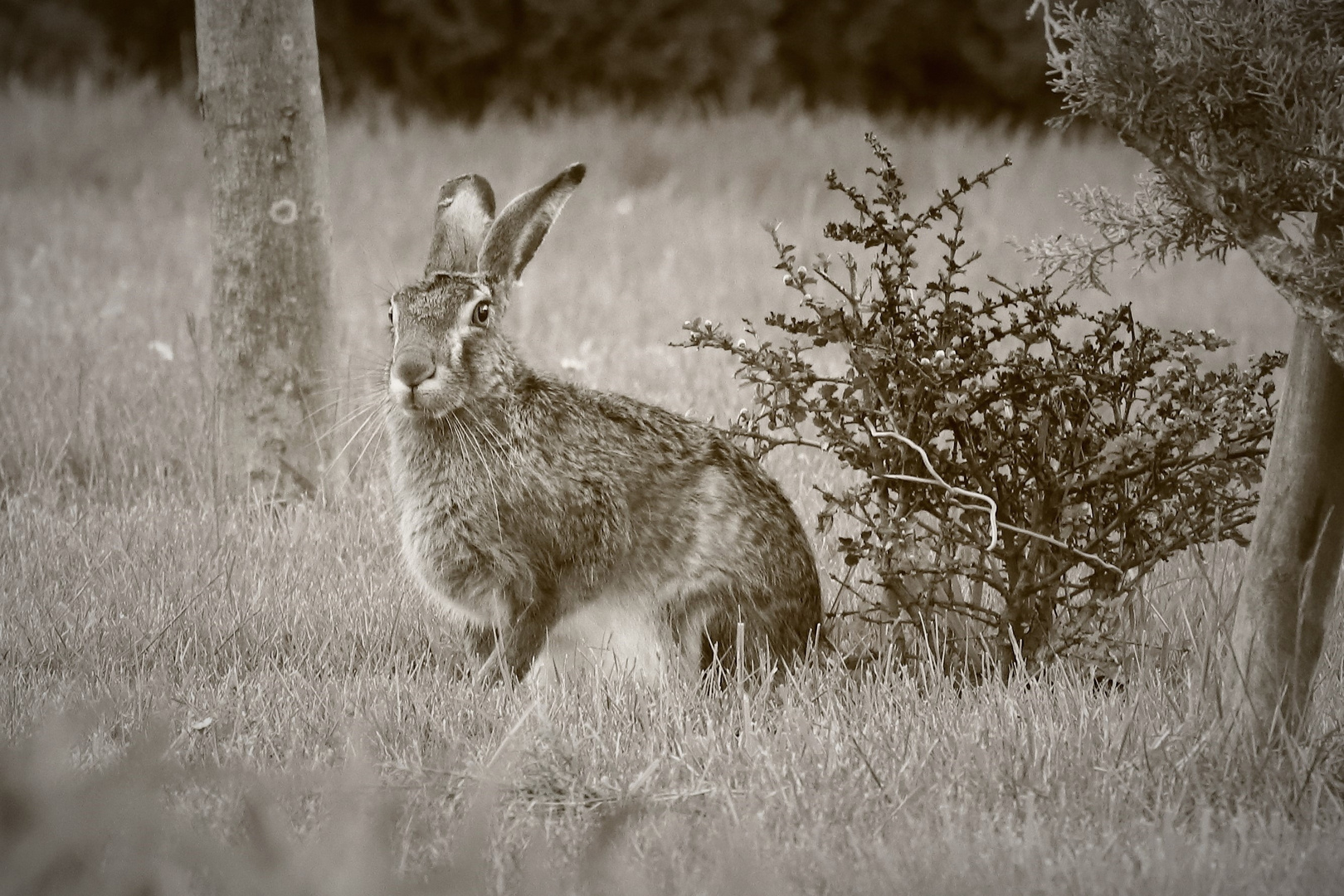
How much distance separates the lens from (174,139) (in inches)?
514

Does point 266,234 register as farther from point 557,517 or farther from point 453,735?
point 453,735

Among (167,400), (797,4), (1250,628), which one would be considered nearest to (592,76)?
(797,4)

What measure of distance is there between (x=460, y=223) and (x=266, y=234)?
5.61 ft

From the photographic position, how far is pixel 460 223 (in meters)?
3.80

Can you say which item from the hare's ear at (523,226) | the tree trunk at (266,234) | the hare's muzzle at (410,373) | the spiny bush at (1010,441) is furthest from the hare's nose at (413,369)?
the tree trunk at (266,234)

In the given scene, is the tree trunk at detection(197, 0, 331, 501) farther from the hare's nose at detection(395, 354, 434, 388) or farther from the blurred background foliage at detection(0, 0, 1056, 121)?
the blurred background foliage at detection(0, 0, 1056, 121)

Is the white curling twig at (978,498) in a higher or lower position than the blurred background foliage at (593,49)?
lower

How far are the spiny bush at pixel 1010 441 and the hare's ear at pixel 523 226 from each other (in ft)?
A: 1.57

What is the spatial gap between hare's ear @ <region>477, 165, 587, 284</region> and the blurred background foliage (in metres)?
12.7

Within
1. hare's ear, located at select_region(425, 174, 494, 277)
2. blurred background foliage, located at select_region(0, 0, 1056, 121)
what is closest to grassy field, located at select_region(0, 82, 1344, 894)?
hare's ear, located at select_region(425, 174, 494, 277)

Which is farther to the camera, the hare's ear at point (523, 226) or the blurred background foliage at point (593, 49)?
the blurred background foliage at point (593, 49)

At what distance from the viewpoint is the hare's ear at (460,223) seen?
3.75 meters

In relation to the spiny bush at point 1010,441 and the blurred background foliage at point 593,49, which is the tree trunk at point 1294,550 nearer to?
the spiny bush at point 1010,441

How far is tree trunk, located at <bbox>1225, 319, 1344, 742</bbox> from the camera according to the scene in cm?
275
